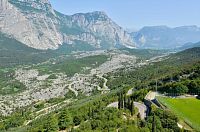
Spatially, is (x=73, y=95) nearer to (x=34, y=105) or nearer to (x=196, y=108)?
(x=34, y=105)

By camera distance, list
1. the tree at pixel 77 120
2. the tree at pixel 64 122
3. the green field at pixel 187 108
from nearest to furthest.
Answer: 1. the green field at pixel 187 108
2. the tree at pixel 64 122
3. the tree at pixel 77 120

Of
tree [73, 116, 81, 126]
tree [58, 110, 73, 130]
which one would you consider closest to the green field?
tree [73, 116, 81, 126]

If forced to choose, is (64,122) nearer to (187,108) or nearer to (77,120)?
(77,120)

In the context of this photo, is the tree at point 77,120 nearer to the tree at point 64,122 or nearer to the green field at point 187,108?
the tree at point 64,122

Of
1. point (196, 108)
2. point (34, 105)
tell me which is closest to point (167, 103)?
point (196, 108)

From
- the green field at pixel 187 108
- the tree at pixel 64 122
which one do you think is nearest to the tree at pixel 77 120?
the tree at pixel 64 122

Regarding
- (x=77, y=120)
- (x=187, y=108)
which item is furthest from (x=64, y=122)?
(x=187, y=108)

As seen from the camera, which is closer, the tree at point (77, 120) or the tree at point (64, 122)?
the tree at point (64, 122)

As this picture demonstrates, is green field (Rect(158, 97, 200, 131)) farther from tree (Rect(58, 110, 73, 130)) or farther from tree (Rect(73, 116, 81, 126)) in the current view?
tree (Rect(58, 110, 73, 130))
